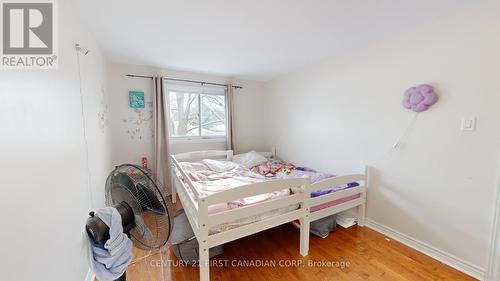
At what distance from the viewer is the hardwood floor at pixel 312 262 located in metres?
1.55

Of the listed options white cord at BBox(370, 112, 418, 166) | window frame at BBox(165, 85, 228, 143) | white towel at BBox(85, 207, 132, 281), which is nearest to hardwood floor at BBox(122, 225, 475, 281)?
white towel at BBox(85, 207, 132, 281)

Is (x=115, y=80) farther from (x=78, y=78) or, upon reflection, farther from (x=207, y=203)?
(x=207, y=203)

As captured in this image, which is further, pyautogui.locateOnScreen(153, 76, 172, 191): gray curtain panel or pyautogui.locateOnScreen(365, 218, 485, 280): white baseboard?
pyautogui.locateOnScreen(153, 76, 172, 191): gray curtain panel

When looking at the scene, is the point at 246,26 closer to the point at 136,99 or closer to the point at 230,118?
the point at 230,118

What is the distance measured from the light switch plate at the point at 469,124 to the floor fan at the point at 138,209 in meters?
2.25

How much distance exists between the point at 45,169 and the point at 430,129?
2802 mm

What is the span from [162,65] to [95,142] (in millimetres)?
1536

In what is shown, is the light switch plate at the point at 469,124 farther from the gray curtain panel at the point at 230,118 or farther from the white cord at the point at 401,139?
the gray curtain panel at the point at 230,118

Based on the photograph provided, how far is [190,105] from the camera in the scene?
346cm

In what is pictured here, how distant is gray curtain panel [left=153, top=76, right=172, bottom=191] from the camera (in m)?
3.01

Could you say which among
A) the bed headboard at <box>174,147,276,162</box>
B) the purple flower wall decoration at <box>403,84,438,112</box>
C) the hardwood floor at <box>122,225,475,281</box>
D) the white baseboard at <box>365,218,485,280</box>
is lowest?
the hardwood floor at <box>122,225,475,281</box>

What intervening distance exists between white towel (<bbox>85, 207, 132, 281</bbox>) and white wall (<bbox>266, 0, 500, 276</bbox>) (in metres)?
2.39

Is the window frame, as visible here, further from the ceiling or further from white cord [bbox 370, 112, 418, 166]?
white cord [bbox 370, 112, 418, 166]

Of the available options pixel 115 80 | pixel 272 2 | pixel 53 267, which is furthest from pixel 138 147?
pixel 272 2
